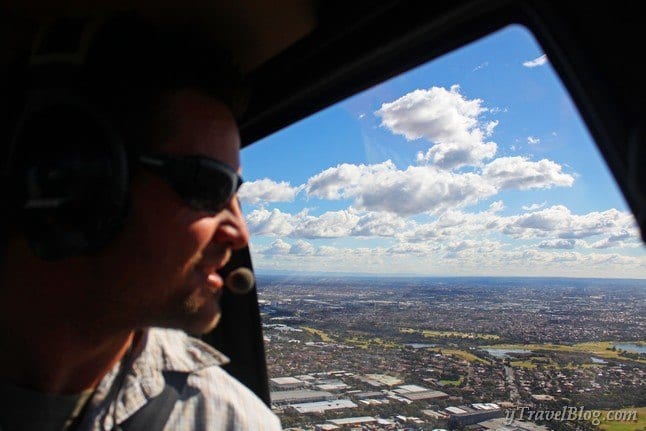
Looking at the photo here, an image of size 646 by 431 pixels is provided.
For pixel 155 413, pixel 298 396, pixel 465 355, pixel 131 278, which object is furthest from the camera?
pixel 298 396

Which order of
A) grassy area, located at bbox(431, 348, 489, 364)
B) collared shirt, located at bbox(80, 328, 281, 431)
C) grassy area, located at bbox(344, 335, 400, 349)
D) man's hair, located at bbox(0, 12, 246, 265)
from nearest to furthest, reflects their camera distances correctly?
man's hair, located at bbox(0, 12, 246, 265), collared shirt, located at bbox(80, 328, 281, 431), grassy area, located at bbox(431, 348, 489, 364), grassy area, located at bbox(344, 335, 400, 349)

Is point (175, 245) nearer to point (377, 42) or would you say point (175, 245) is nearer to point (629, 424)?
point (377, 42)

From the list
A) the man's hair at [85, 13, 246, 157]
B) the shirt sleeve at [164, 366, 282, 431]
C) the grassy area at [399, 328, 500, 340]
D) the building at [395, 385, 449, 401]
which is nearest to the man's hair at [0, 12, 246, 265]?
the man's hair at [85, 13, 246, 157]

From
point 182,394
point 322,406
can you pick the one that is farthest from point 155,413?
point 322,406

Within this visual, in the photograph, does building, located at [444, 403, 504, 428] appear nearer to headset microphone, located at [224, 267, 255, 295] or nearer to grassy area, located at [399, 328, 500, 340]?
grassy area, located at [399, 328, 500, 340]

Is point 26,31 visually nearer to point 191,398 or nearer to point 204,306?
point 204,306

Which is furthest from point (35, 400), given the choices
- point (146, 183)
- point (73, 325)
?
point (146, 183)
